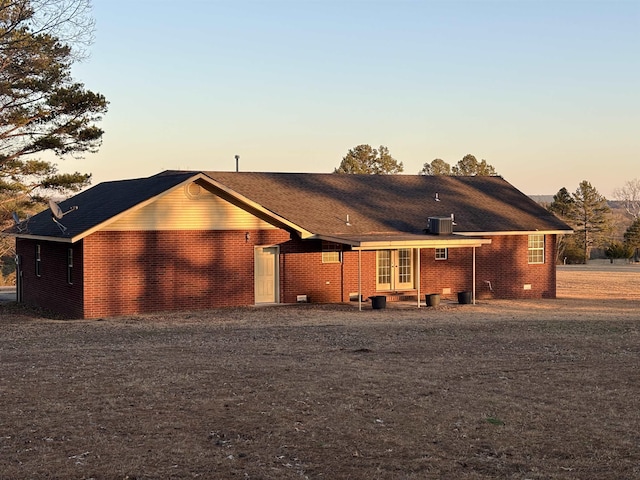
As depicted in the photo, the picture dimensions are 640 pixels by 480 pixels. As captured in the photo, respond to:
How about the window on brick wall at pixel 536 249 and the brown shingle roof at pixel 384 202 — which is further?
the window on brick wall at pixel 536 249

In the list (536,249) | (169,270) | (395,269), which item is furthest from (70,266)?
(536,249)

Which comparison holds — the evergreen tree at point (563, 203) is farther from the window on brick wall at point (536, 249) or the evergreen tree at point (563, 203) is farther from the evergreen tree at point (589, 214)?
the window on brick wall at point (536, 249)

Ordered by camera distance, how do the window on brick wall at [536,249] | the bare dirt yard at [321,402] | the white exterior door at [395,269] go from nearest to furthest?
the bare dirt yard at [321,402] < the white exterior door at [395,269] < the window on brick wall at [536,249]

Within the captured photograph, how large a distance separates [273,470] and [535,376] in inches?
258

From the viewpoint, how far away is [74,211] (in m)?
27.6

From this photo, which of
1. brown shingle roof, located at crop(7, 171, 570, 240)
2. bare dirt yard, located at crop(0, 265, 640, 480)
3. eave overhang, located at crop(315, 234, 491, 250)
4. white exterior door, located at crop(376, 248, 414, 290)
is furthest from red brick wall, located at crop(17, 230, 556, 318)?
bare dirt yard, located at crop(0, 265, 640, 480)

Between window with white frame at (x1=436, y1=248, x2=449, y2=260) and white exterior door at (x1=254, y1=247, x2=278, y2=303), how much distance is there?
21.5 ft

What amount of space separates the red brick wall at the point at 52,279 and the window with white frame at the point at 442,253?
1299 centimetres

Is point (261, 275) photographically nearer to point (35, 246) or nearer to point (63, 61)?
point (35, 246)

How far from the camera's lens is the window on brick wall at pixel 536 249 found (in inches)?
1209

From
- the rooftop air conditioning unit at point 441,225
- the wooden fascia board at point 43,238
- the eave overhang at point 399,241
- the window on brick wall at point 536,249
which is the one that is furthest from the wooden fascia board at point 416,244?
the wooden fascia board at point 43,238

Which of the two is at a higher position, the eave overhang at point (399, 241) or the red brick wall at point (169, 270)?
the eave overhang at point (399, 241)

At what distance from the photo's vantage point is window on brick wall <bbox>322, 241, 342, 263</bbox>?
88.4 ft

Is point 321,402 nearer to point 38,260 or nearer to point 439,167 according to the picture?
point 38,260
